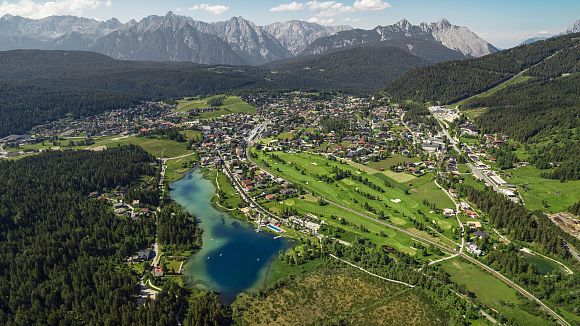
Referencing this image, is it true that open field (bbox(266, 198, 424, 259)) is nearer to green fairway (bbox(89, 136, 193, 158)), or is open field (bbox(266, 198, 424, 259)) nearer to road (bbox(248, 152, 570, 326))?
road (bbox(248, 152, 570, 326))

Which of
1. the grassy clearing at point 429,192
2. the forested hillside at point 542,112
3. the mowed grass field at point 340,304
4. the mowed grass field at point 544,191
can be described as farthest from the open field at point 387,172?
the mowed grass field at point 340,304

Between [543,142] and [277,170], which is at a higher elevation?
[543,142]

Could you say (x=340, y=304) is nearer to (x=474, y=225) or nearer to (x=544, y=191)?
(x=474, y=225)

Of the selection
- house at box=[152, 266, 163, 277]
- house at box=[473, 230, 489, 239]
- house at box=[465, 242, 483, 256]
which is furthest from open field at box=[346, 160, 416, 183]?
house at box=[152, 266, 163, 277]

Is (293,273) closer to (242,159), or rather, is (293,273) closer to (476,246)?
(476,246)

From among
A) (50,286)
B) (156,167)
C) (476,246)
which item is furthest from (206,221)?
(476,246)

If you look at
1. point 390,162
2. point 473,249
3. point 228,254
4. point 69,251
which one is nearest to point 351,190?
point 390,162

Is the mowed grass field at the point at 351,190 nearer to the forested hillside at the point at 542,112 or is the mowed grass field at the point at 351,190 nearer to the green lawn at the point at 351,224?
the green lawn at the point at 351,224
